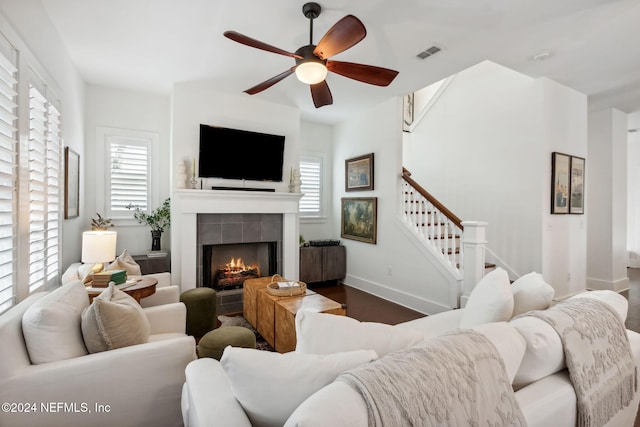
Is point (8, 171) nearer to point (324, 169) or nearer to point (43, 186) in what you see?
point (43, 186)

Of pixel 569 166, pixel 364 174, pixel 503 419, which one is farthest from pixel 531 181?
pixel 503 419

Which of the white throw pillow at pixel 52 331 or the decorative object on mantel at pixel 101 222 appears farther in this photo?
the decorative object on mantel at pixel 101 222

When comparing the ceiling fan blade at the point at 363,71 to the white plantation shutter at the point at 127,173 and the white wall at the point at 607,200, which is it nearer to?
the white plantation shutter at the point at 127,173

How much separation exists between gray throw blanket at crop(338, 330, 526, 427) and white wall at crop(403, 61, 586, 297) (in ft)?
10.9

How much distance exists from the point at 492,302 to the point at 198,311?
2621mm

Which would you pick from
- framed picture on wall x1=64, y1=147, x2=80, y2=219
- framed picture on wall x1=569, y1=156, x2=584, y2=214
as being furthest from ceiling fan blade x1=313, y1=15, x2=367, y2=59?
framed picture on wall x1=569, y1=156, x2=584, y2=214

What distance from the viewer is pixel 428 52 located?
9.79 feet

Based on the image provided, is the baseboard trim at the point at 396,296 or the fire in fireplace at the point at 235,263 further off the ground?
the fire in fireplace at the point at 235,263

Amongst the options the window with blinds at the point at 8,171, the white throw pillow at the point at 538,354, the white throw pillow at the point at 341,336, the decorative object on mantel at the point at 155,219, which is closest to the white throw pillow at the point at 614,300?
the white throw pillow at the point at 538,354

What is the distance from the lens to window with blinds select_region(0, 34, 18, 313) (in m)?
1.60

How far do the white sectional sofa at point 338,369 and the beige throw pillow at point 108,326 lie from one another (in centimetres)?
56

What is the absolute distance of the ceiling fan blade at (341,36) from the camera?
Answer: 1817 millimetres

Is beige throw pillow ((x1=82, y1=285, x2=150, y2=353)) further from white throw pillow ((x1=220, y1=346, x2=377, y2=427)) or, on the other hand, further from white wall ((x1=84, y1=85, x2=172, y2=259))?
white wall ((x1=84, y1=85, x2=172, y2=259))

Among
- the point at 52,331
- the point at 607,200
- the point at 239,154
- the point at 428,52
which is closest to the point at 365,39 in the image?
the point at 428,52
